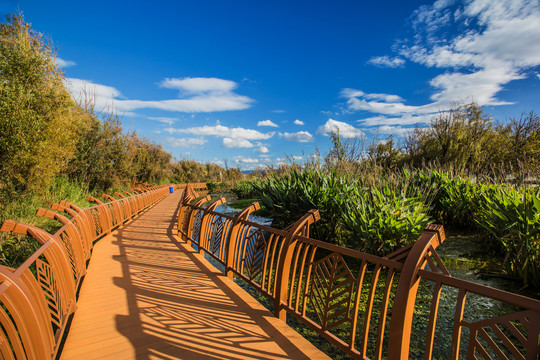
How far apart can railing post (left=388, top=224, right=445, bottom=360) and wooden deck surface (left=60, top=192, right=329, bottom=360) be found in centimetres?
89

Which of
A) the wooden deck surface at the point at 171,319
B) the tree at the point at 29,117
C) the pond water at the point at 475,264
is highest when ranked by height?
the tree at the point at 29,117

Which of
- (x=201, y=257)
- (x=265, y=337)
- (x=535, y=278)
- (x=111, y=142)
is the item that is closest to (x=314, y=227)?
(x=201, y=257)

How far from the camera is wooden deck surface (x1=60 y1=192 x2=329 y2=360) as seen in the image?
103 inches

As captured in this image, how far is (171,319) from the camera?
3.17 meters

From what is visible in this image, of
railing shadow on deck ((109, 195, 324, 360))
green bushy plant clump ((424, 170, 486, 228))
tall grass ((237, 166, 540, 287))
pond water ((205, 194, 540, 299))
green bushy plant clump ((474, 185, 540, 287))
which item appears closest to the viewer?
railing shadow on deck ((109, 195, 324, 360))

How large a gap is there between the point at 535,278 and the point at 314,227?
167 inches

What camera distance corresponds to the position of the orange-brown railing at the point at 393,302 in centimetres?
154

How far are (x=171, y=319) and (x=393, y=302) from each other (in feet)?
7.54

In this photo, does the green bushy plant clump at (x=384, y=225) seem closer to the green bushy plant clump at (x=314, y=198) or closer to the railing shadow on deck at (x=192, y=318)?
the green bushy plant clump at (x=314, y=198)

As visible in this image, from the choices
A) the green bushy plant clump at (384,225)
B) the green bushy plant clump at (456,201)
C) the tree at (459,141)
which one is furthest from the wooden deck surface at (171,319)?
the tree at (459,141)

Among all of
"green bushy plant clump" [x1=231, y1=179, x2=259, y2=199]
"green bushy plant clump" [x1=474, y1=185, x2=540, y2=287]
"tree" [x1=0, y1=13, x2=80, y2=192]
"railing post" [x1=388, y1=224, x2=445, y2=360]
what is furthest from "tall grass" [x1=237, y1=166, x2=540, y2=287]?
"green bushy plant clump" [x1=231, y1=179, x2=259, y2=199]

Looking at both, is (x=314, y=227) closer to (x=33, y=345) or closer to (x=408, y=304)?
(x=408, y=304)

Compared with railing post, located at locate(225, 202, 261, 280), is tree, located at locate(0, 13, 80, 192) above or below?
above

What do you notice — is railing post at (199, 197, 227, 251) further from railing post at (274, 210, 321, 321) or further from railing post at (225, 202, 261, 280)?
railing post at (274, 210, 321, 321)
